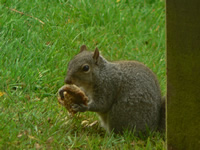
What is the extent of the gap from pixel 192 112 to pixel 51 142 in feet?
4.34

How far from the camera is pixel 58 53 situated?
5.46 m

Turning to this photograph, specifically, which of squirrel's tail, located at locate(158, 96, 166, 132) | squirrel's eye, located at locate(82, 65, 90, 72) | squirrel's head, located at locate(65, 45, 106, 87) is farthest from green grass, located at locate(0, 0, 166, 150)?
squirrel's eye, located at locate(82, 65, 90, 72)

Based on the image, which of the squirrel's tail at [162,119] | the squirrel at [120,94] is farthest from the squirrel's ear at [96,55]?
the squirrel's tail at [162,119]

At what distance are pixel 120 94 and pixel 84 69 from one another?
0.49m

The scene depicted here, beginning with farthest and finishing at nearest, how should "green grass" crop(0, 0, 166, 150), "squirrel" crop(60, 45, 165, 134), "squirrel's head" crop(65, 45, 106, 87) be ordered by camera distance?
1. "squirrel" crop(60, 45, 165, 134)
2. "squirrel's head" crop(65, 45, 106, 87)
3. "green grass" crop(0, 0, 166, 150)

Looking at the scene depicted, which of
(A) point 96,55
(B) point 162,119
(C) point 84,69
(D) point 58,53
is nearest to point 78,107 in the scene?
(C) point 84,69

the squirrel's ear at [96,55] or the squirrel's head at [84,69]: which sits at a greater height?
the squirrel's ear at [96,55]

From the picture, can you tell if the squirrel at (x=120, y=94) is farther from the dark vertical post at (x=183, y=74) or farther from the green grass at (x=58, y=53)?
the dark vertical post at (x=183, y=74)

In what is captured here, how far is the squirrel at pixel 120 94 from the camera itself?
434 cm

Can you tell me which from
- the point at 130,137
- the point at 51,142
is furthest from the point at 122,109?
the point at 51,142

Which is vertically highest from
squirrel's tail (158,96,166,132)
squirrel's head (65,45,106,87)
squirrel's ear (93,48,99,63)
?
squirrel's ear (93,48,99,63)

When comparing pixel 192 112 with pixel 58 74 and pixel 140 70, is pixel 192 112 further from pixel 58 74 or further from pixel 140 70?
pixel 58 74

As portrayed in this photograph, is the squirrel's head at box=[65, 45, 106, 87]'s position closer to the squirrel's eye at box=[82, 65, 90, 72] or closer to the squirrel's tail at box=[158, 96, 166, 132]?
the squirrel's eye at box=[82, 65, 90, 72]

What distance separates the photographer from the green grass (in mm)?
3941
